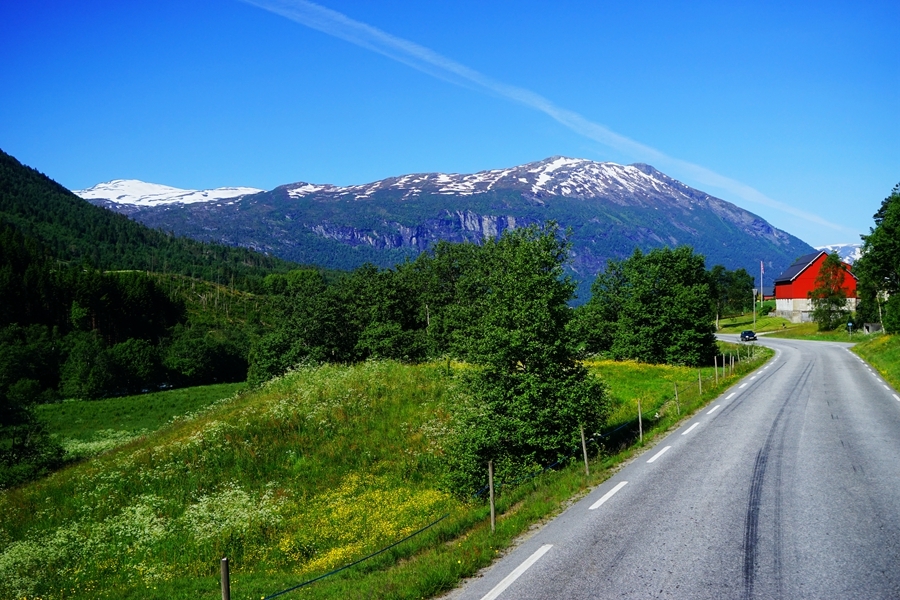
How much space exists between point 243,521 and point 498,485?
824 cm

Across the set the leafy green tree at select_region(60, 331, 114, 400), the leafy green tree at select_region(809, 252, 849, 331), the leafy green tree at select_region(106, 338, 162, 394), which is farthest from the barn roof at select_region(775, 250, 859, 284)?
the leafy green tree at select_region(60, 331, 114, 400)

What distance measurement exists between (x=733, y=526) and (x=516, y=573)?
460 centimetres

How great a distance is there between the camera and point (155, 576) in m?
15.3

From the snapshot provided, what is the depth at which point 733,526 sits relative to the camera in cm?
1131

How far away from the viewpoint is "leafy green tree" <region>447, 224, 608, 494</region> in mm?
18812

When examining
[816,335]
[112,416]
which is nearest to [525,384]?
[112,416]

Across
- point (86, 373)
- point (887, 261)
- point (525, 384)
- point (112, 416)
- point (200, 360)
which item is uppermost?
point (887, 261)

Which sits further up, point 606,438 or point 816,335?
point 816,335

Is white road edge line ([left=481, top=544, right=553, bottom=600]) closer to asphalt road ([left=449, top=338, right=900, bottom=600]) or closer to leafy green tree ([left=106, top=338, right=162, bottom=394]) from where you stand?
asphalt road ([left=449, top=338, right=900, bottom=600])

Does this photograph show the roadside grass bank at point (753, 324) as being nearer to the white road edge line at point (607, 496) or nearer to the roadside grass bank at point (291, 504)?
the roadside grass bank at point (291, 504)

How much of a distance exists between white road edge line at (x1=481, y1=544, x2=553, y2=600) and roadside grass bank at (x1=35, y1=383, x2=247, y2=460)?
46.4 meters

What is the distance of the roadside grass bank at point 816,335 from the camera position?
2894 inches

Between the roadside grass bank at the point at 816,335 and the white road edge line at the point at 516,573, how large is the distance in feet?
242

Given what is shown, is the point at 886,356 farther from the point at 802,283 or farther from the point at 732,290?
the point at 732,290
